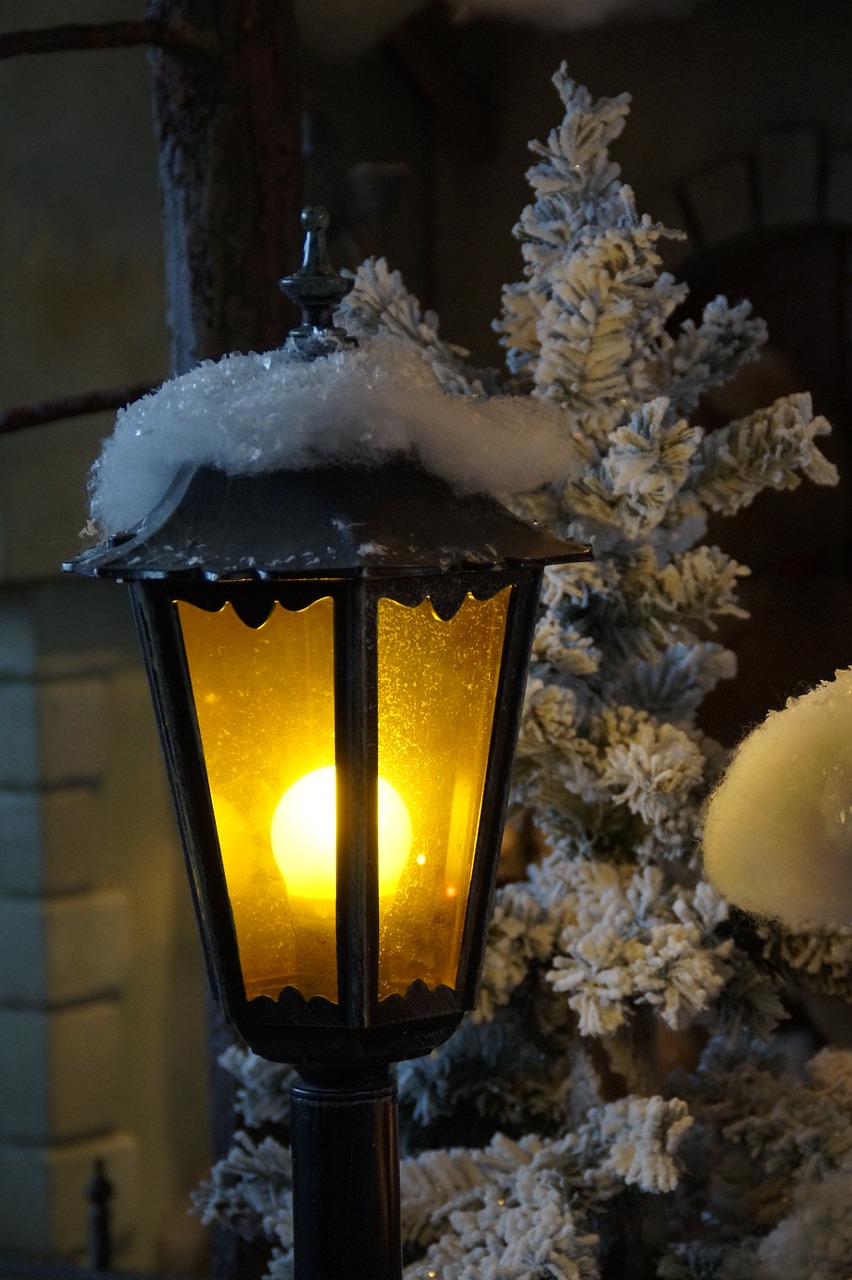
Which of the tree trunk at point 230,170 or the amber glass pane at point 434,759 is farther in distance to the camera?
the tree trunk at point 230,170

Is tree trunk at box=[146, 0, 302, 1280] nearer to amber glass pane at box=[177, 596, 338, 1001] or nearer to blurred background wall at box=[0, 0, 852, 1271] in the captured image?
blurred background wall at box=[0, 0, 852, 1271]

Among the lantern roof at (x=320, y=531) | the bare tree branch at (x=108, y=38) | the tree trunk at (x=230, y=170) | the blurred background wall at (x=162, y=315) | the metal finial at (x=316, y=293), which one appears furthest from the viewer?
the blurred background wall at (x=162, y=315)

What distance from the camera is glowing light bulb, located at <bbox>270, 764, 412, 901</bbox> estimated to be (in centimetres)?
79

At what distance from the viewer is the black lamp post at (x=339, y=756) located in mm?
749

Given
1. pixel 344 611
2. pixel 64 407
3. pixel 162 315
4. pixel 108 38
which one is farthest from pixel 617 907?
pixel 162 315

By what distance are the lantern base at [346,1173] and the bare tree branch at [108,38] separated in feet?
2.85

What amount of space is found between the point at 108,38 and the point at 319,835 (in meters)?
0.80

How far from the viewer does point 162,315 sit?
2.07 meters

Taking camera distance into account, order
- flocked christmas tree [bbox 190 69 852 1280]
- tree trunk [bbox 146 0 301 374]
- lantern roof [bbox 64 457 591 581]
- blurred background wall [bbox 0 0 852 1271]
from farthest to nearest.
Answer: blurred background wall [bbox 0 0 852 1271] → tree trunk [bbox 146 0 301 374] → flocked christmas tree [bbox 190 69 852 1280] → lantern roof [bbox 64 457 591 581]

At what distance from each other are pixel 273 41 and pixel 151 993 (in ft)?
4.72

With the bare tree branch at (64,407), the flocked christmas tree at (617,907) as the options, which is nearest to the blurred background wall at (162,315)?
the flocked christmas tree at (617,907)

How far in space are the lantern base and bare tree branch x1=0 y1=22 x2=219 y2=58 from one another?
869 millimetres

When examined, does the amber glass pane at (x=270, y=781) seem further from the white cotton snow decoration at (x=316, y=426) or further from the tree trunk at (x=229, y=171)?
the tree trunk at (x=229, y=171)

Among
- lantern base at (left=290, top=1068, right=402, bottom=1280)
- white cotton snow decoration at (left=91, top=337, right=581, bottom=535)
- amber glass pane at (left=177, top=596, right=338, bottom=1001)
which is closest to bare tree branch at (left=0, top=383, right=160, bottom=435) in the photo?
white cotton snow decoration at (left=91, top=337, right=581, bottom=535)
